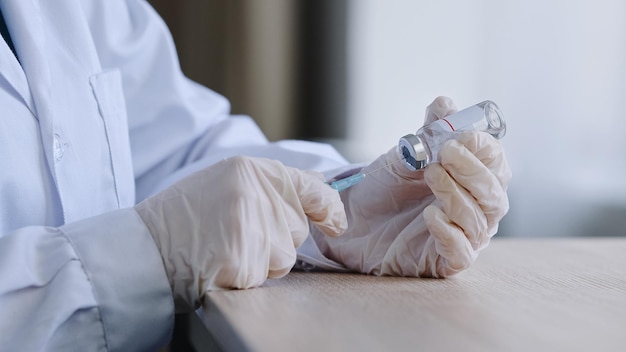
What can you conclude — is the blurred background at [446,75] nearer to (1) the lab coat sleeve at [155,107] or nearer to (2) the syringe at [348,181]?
(1) the lab coat sleeve at [155,107]

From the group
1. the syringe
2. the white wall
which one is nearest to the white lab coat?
the syringe

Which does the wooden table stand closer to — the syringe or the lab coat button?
the syringe

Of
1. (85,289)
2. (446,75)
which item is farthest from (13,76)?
(446,75)

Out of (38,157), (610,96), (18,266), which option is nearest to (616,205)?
(610,96)

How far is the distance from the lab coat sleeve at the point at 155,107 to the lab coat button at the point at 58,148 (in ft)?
0.95

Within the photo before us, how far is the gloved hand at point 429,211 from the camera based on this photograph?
2.28ft

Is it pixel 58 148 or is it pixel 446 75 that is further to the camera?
pixel 446 75

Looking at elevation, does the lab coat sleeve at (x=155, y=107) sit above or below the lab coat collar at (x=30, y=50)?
below

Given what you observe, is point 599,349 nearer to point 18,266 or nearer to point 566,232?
point 18,266

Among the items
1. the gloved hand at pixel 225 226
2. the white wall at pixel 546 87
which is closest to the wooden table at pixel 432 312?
the gloved hand at pixel 225 226

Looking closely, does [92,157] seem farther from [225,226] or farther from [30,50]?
[225,226]

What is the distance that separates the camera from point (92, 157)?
3.19 ft

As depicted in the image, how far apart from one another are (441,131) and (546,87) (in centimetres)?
146

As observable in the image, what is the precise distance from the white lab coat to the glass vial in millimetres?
270
